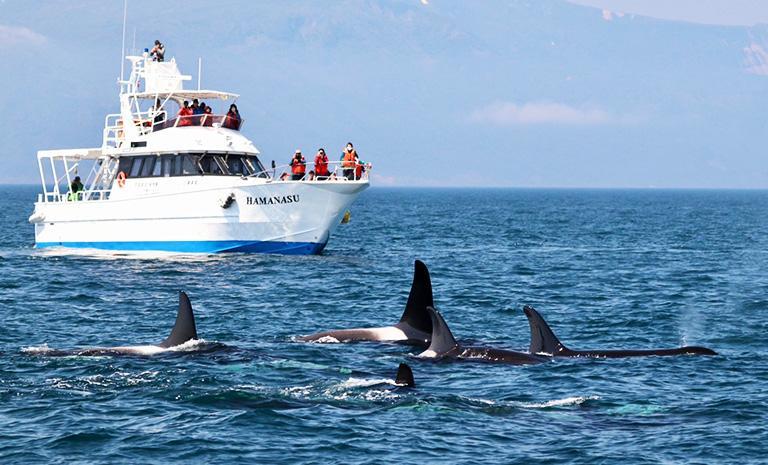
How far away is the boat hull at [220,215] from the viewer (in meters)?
47.2

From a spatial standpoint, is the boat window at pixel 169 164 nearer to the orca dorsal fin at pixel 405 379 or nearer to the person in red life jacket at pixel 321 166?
the person in red life jacket at pixel 321 166

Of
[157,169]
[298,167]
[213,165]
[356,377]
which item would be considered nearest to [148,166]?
[157,169]

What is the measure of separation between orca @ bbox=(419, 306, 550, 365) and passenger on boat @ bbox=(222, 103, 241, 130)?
27418 mm

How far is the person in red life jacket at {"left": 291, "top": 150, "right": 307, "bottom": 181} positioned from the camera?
4747 centimetres

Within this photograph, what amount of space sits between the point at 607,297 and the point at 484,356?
50.9 ft

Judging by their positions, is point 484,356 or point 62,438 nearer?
point 62,438

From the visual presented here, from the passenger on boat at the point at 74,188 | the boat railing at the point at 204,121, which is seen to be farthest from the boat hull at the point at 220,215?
the boat railing at the point at 204,121

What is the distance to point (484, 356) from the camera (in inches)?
916

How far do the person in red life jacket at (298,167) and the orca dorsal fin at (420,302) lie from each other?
21.8 m

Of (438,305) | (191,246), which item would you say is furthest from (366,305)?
(191,246)

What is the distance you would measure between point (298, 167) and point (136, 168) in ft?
23.3

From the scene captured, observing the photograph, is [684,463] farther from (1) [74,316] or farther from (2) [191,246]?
(2) [191,246]

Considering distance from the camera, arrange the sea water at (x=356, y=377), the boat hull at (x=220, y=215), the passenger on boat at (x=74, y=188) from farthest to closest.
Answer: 1. the passenger on boat at (x=74, y=188)
2. the boat hull at (x=220, y=215)
3. the sea water at (x=356, y=377)

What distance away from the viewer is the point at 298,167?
47.5 metres
